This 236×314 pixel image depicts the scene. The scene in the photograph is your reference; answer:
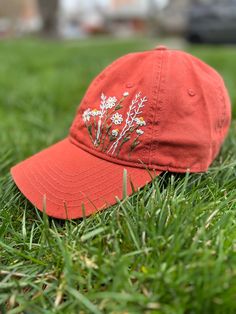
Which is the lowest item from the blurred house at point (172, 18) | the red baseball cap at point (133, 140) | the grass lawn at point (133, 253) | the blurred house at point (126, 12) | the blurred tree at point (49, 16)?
the blurred house at point (126, 12)

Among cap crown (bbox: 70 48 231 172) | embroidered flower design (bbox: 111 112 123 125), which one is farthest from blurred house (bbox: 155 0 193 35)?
embroidered flower design (bbox: 111 112 123 125)

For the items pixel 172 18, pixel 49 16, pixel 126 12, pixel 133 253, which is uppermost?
pixel 133 253

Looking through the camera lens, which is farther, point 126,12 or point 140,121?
point 126,12

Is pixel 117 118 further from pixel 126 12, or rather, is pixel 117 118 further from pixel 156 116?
pixel 126 12

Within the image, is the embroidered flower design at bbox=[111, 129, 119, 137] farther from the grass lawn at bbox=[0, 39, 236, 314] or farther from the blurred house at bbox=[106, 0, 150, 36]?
the blurred house at bbox=[106, 0, 150, 36]

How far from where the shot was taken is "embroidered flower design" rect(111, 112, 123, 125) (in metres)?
1.35

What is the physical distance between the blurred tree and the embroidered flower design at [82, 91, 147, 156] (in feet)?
31.6

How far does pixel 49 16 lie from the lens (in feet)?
34.4

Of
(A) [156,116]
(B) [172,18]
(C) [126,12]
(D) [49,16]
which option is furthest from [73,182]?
(C) [126,12]

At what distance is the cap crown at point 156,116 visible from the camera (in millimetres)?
1312

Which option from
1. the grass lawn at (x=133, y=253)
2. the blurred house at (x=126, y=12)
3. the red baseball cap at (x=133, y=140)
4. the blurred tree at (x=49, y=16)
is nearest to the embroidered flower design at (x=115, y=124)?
the red baseball cap at (x=133, y=140)

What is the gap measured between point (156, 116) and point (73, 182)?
0.93 ft

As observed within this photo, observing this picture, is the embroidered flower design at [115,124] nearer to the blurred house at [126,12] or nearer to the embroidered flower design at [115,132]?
the embroidered flower design at [115,132]

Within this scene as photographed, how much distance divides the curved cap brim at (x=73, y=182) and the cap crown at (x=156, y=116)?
37mm
